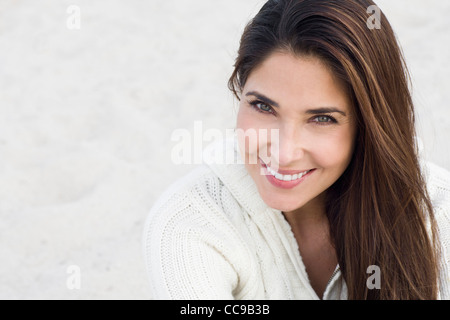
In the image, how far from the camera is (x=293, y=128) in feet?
4.79

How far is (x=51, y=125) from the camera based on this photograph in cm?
298

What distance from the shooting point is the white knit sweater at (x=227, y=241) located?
5.24 feet

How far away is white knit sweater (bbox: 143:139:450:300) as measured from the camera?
5.24 feet

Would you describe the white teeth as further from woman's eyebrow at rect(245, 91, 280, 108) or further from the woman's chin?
woman's eyebrow at rect(245, 91, 280, 108)

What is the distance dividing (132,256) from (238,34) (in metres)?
1.90

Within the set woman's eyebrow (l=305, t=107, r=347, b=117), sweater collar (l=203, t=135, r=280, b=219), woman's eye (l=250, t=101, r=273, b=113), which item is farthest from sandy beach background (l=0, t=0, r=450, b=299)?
woman's eyebrow (l=305, t=107, r=347, b=117)

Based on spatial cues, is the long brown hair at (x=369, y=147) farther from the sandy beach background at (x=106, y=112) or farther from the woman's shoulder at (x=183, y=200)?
the sandy beach background at (x=106, y=112)

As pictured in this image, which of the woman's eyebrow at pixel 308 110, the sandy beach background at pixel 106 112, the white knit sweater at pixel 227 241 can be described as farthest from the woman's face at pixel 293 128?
the sandy beach background at pixel 106 112

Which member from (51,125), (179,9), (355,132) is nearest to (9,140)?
(51,125)

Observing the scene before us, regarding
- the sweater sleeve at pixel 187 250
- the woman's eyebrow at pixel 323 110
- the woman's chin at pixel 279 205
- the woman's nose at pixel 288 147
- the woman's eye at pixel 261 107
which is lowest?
the sweater sleeve at pixel 187 250

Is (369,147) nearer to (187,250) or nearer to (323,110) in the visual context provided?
(323,110)

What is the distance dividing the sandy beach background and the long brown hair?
2.56 ft

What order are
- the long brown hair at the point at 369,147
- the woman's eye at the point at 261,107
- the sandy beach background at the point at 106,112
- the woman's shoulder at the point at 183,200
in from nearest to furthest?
the long brown hair at the point at 369,147 → the woman's eye at the point at 261,107 → the woman's shoulder at the point at 183,200 → the sandy beach background at the point at 106,112

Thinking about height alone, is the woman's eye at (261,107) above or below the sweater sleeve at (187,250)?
above
